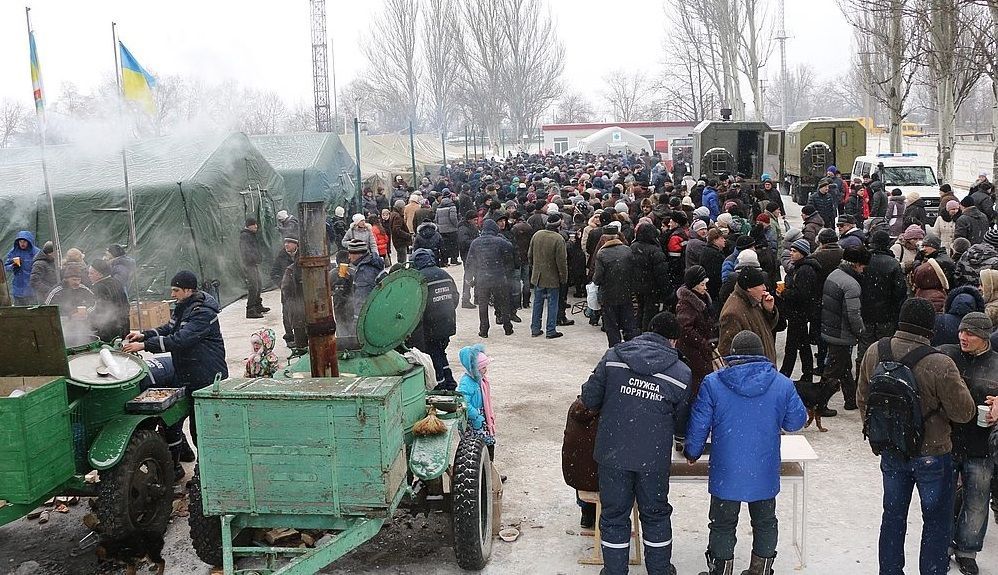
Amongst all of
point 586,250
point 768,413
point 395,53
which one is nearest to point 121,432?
point 768,413

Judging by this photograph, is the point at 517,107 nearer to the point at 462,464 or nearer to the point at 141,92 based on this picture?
the point at 141,92

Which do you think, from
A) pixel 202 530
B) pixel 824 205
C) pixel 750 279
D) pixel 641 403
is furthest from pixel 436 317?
pixel 824 205

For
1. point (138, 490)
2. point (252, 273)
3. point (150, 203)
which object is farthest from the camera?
point (150, 203)

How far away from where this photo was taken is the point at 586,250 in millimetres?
13227

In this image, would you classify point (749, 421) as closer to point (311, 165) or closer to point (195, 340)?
point (195, 340)

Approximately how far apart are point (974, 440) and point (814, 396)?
307cm

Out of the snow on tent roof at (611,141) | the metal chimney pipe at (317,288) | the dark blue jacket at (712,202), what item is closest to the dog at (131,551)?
the metal chimney pipe at (317,288)

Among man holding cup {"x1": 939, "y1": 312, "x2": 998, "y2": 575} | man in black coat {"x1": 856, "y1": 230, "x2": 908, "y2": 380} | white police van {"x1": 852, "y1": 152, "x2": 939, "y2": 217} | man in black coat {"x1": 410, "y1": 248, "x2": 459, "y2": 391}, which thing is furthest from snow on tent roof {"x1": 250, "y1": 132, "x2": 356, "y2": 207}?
man holding cup {"x1": 939, "y1": 312, "x2": 998, "y2": 575}

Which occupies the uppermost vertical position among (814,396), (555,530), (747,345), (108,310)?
(747,345)

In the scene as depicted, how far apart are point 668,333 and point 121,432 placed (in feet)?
12.0

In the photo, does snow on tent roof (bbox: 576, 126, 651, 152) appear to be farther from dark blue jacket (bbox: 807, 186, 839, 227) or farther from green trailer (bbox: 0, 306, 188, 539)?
green trailer (bbox: 0, 306, 188, 539)

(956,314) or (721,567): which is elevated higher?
Result: (956,314)

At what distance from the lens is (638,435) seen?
16.8 feet

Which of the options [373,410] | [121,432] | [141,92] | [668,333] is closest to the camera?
[373,410]
